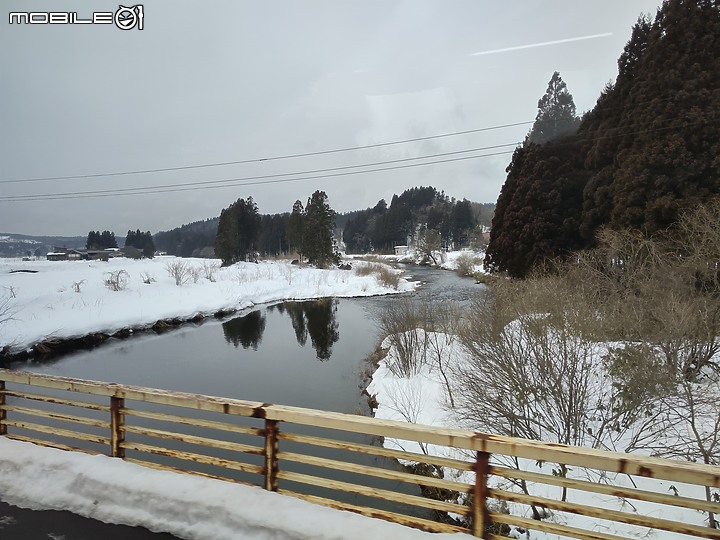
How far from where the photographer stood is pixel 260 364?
42.1ft

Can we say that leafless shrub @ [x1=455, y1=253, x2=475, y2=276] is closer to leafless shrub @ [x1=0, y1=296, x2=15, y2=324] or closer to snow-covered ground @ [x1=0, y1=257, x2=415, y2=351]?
snow-covered ground @ [x1=0, y1=257, x2=415, y2=351]

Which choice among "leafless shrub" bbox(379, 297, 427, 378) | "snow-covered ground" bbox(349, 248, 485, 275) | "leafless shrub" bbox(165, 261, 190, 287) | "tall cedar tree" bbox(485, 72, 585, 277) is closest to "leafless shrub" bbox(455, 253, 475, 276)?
"snow-covered ground" bbox(349, 248, 485, 275)

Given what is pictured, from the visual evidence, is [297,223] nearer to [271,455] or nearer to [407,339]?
[407,339]

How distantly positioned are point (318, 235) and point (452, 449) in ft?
127

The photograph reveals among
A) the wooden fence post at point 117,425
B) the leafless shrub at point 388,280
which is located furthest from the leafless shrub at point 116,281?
the wooden fence post at point 117,425

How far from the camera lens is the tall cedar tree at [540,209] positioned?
14461mm

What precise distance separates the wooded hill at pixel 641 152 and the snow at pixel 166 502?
10803 millimetres

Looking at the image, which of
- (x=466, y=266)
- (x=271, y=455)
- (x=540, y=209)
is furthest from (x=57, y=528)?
(x=466, y=266)

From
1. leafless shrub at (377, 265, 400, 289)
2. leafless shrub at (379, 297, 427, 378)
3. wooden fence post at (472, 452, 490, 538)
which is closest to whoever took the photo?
wooden fence post at (472, 452, 490, 538)

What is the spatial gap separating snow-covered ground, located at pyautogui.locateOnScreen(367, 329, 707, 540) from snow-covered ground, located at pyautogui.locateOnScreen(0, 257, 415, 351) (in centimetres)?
1259

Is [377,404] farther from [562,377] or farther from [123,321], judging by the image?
[123,321]

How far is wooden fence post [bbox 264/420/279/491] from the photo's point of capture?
2.54 m

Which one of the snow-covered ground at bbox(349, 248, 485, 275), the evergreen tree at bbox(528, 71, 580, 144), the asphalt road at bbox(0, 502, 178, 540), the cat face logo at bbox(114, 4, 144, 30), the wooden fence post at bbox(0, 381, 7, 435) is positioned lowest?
the asphalt road at bbox(0, 502, 178, 540)

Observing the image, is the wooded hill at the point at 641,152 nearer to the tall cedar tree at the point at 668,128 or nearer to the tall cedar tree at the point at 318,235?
the tall cedar tree at the point at 668,128
